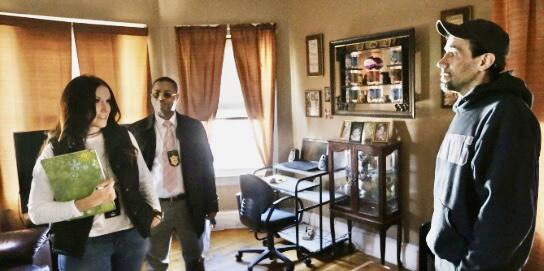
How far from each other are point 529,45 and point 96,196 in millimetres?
2460

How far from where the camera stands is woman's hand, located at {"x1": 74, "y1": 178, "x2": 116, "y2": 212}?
1326 mm

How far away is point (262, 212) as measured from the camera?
2.80m

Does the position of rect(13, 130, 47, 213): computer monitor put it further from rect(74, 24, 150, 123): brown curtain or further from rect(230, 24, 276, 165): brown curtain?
rect(230, 24, 276, 165): brown curtain

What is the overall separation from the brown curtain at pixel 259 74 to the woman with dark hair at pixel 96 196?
7.69ft

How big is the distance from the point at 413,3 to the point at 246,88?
1782 millimetres

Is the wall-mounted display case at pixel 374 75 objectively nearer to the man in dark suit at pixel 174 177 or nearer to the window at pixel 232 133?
the window at pixel 232 133

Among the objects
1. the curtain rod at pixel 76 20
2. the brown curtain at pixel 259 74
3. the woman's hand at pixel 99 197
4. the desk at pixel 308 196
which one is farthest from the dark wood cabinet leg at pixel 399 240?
the curtain rod at pixel 76 20

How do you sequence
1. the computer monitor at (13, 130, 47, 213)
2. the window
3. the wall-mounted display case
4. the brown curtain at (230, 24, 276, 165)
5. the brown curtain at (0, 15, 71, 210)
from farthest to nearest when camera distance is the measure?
the window → the brown curtain at (230, 24, 276, 165) → the brown curtain at (0, 15, 71, 210) → the wall-mounted display case → the computer monitor at (13, 130, 47, 213)

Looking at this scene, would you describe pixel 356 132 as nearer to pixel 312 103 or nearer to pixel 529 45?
pixel 312 103

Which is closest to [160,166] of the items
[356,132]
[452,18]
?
[356,132]

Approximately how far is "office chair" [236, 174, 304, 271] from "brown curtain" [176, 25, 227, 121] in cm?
118

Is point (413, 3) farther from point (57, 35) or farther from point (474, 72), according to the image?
point (57, 35)

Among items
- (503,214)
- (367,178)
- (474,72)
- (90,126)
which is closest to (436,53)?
(367,178)

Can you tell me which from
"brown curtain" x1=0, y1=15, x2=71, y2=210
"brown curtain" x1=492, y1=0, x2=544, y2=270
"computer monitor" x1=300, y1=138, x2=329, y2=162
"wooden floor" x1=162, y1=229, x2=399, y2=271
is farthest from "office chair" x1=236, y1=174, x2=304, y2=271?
"brown curtain" x1=0, y1=15, x2=71, y2=210
